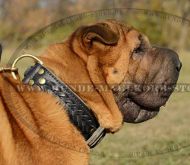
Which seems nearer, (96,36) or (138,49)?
(96,36)

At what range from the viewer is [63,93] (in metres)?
3.63

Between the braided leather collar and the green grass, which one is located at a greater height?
the braided leather collar

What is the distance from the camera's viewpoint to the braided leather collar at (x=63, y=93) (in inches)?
Result: 142

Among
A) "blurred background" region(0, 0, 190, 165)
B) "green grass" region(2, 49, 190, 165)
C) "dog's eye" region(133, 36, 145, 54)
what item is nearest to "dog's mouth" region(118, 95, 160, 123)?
"dog's eye" region(133, 36, 145, 54)

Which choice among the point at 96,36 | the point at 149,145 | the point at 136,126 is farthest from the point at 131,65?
the point at 136,126

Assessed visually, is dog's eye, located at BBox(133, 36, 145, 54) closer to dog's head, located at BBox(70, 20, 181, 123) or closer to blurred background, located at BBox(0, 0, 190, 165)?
dog's head, located at BBox(70, 20, 181, 123)

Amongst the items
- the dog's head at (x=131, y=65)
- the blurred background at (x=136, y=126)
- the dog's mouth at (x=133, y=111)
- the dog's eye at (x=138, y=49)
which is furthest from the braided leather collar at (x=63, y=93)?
the blurred background at (x=136, y=126)

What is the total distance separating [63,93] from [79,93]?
15 centimetres

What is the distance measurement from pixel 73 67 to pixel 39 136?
0.59 meters

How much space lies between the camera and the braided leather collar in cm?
362

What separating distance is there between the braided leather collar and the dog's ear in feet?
1.50

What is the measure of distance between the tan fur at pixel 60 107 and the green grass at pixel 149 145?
2.03m

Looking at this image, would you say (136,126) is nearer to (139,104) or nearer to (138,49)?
(139,104)

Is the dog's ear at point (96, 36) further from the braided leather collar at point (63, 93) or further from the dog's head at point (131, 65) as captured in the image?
the braided leather collar at point (63, 93)
